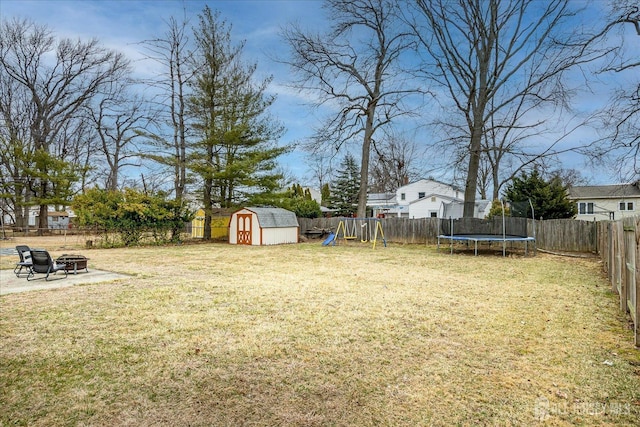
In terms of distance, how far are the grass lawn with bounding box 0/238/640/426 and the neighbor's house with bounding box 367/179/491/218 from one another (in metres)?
30.3

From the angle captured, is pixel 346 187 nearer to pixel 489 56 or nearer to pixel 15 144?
pixel 489 56

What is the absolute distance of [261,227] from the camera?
19.2m

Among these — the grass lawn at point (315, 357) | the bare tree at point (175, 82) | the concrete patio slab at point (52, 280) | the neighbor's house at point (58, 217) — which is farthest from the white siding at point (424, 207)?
the neighbor's house at point (58, 217)

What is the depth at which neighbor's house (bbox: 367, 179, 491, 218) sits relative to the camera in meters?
36.8

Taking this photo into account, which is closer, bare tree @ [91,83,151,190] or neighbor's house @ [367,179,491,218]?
bare tree @ [91,83,151,190]

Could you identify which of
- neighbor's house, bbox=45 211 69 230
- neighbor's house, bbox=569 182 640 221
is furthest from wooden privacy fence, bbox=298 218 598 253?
neighbor's house, bbox=45 211 69 230

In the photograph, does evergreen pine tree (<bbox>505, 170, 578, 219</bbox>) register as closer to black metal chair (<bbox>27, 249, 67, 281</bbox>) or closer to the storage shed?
the storage shed

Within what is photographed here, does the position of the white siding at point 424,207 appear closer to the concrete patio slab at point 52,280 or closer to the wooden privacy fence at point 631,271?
the wooden privacy fence at point 631,271

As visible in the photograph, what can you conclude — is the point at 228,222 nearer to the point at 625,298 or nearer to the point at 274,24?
the point at 274,24

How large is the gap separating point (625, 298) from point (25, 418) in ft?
24.6

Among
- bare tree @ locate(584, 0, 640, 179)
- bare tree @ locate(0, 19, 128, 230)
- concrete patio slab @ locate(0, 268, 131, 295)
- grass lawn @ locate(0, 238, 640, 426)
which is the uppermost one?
bare tree @ locate(0, 19, 128, 230)

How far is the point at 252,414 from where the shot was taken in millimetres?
2680

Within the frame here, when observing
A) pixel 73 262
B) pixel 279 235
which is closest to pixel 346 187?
pixel 279 235

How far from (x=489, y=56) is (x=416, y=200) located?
21.1m
